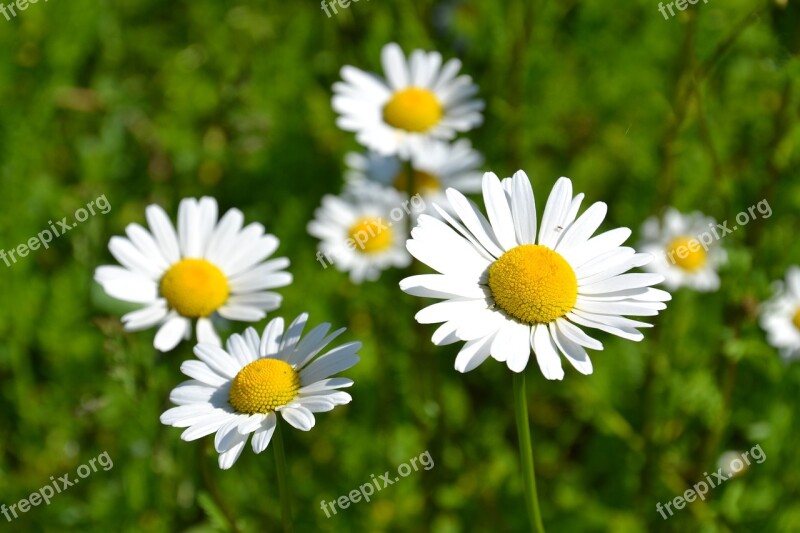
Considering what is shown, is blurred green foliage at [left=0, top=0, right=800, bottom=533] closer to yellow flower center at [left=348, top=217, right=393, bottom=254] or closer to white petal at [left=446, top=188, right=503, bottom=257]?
yellow flower center at [left=348, top=217, right=393, bottom=254]

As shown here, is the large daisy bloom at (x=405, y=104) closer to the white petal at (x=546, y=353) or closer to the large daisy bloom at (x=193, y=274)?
the large daisy bloom at (x=193, y=274)

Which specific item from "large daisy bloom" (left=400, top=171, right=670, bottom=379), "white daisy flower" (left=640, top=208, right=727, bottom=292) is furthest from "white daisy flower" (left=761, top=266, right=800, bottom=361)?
"large daisy bloom" (left=400, top=171, right=670, bottom=379)

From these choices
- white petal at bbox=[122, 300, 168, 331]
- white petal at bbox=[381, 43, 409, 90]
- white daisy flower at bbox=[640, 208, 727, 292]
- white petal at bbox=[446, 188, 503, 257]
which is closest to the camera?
white petal at bbox=[446, 188, 503, 257]

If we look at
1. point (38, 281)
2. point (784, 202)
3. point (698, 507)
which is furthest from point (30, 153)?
point (784, 202)

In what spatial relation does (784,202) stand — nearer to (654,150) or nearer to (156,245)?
(654,150)

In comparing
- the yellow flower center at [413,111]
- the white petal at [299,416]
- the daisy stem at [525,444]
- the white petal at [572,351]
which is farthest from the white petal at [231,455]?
the yellow flower center at [413,111]

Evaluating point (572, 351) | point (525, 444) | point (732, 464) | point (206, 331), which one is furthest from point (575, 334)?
point (732, 464)
